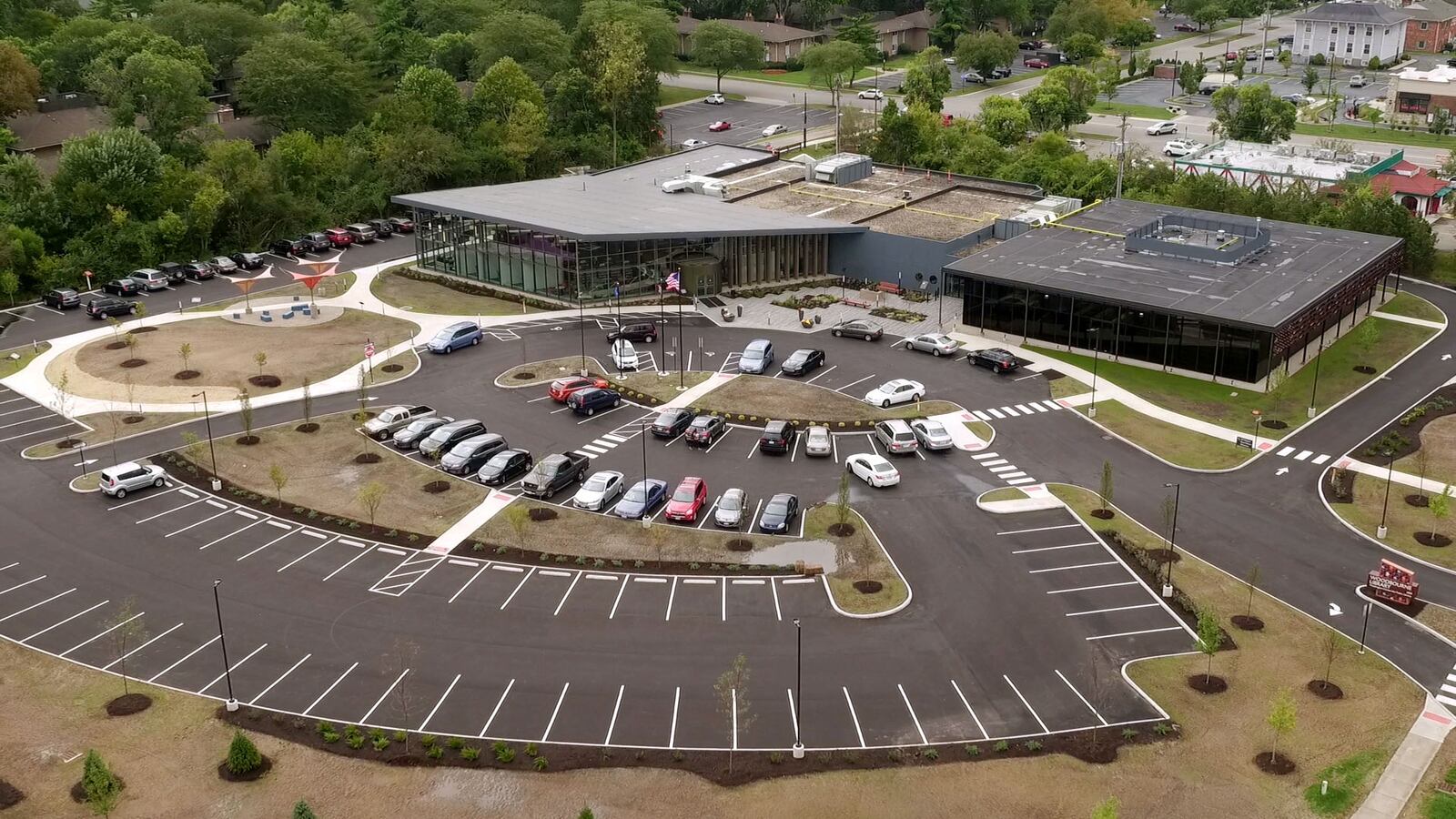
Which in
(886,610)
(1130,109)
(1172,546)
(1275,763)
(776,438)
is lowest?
(1275,763)

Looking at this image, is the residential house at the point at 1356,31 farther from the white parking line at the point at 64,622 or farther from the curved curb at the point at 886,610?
the white parking line at the point at 64,622

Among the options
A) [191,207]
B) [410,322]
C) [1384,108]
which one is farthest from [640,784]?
[1384,108]

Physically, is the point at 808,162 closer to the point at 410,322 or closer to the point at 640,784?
the point at 410,322

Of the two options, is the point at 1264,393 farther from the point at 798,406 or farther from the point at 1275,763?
the point at 1275,763

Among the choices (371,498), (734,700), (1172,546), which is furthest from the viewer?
(371,498)

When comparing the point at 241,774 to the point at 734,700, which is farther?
the point at 734,700

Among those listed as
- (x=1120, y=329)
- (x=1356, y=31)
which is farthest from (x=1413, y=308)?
(x=1356, y=31)

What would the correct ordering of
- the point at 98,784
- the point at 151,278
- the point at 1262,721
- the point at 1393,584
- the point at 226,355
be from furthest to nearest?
the point at 151,278, the point at 226,355, the point at 1393,584, the point at 1262,721, the point at 98,784
